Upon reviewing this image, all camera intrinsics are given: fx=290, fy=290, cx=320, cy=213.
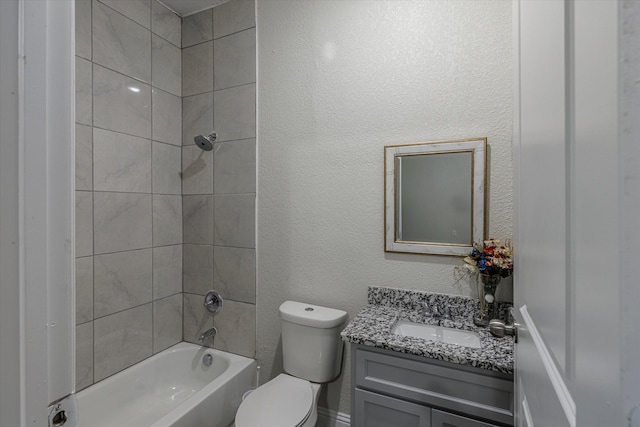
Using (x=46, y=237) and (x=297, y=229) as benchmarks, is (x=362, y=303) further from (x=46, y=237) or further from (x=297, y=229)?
(x=46, y=237)

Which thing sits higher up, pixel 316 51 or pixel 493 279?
pixel 316 51

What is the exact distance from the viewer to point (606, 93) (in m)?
0.27

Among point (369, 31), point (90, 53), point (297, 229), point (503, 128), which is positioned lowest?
point (297, 229)

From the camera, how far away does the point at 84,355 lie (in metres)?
1.54

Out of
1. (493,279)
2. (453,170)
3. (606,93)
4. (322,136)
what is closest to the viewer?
(606,93)

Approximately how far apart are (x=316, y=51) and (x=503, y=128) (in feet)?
3.61

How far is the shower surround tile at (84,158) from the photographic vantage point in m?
1.52

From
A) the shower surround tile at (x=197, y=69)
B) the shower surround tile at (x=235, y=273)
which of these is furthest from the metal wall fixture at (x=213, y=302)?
the shower surround tile at (x=197, y=69)

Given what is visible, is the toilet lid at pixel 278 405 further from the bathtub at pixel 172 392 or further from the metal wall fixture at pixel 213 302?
the metal wall fixture at pixel 213 302

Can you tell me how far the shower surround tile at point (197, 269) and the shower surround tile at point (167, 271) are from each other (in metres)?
0.04

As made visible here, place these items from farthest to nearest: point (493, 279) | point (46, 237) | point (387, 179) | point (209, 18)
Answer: point (209, 18)
point (387, 179)
point (493, 279)
point (46, 237)

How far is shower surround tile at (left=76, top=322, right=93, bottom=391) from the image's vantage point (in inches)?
59.6

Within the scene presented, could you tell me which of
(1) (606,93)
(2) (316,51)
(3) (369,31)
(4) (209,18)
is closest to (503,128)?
(3) (369,31)

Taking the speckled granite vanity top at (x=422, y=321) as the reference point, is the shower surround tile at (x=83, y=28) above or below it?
above
